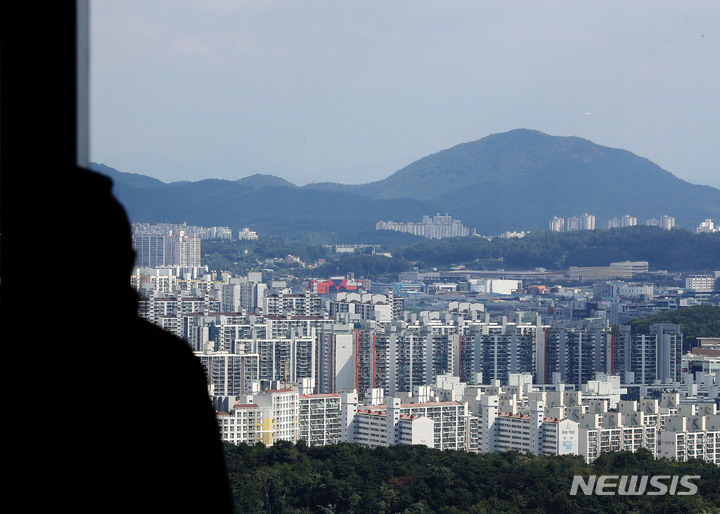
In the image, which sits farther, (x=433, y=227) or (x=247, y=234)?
(x=433, y=227)

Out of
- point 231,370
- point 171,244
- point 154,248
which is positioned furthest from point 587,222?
point 231,370

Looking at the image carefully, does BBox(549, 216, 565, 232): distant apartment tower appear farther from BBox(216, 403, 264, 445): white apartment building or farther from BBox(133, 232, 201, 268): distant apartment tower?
BBox(216, 403, 264, 445): white apartment building

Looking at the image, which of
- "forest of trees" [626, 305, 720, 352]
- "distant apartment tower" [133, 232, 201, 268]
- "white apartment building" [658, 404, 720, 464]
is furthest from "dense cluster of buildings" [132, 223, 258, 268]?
"white apartment building" [658, 404, 720, 464]

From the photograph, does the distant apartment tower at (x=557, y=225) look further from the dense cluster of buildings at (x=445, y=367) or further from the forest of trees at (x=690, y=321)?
the forest of trees at (x=690, y=321)

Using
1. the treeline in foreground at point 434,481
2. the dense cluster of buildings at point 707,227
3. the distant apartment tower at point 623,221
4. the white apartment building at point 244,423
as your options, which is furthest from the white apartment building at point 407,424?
the distant apartment tower at point 623,221

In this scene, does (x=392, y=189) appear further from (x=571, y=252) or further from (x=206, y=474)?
(x=206, y=474)

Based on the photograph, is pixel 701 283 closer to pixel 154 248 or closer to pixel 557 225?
pixel 557 225
